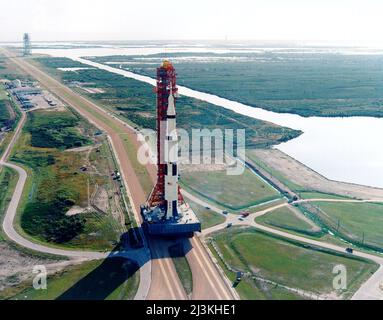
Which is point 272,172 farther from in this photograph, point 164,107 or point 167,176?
point 164,107

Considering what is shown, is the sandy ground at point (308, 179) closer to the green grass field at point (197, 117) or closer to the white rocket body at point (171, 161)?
the green grass field at point (197, 117)

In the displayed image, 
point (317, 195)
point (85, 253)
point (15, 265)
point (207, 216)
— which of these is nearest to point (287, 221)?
point (207, 216)

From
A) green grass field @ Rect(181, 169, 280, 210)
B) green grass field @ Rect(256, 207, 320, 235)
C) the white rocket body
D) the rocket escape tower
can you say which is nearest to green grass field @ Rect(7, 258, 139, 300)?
the rocket escape tower

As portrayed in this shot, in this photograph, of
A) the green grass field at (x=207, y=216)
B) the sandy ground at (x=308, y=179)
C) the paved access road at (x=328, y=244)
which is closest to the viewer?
the paved access road at (x=328, y=244)

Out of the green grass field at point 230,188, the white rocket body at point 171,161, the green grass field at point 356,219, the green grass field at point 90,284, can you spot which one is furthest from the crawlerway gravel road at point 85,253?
the green grass field at point 356,219

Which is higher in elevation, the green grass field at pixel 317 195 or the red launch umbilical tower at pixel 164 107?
the red launch umbilical tower at pixel 164 107

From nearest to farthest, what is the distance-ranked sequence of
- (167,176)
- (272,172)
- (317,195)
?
(167,176), (317,195), (272,172)
